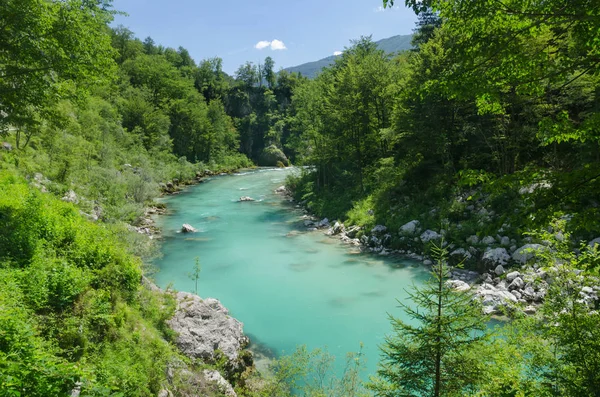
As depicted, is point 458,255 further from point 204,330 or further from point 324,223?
point 204,330

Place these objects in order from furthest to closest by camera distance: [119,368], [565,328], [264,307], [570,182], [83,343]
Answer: [264,307], [83,343], [119,368], [565,328], [570,182]

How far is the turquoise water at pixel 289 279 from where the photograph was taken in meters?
11.7

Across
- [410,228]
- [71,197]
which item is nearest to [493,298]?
[410,228]

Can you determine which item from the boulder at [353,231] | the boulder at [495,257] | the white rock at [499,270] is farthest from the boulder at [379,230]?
the white rock at [499,270]

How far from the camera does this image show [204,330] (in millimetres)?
9445

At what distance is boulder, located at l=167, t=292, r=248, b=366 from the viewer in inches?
344

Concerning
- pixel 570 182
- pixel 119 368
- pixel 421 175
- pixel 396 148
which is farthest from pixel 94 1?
pixel 396 148

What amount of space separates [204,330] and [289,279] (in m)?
6.77

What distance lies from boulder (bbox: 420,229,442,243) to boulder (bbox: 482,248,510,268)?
9.25 ft

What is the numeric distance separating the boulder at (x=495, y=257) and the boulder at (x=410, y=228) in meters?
4.28

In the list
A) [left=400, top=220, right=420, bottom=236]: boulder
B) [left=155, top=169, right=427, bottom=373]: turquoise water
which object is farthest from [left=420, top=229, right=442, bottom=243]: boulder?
[left=155, top=169, right=427, bottom=373]: turquoise water

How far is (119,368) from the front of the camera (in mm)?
5855

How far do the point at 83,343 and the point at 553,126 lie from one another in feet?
27.4

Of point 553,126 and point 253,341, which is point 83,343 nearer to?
point 253,341
